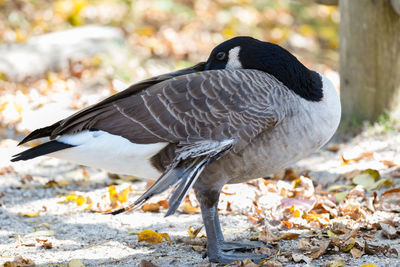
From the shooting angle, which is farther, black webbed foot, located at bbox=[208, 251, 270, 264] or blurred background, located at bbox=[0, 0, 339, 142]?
blurred background, located at bbox=[0, 0, 339, 142]

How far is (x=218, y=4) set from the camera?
13047 mm

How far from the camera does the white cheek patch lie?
3700 mm

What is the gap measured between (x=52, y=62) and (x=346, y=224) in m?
5.98

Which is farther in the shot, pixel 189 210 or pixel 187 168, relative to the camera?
pixel 189 210

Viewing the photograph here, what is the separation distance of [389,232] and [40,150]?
2254 mm

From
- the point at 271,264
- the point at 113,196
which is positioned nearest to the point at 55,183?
the point at 113,196

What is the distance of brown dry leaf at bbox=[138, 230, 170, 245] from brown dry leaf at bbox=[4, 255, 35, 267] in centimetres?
72

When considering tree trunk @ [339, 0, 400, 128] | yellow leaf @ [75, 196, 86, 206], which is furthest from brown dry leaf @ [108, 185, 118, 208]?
tree trunk @ [339, 0, 400, 128]

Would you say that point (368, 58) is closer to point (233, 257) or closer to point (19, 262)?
point (233, 257)

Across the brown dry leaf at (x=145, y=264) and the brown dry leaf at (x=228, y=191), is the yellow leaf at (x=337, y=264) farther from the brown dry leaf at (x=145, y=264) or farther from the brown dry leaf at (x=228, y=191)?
the brown dry leaf at (x=228, y=191)

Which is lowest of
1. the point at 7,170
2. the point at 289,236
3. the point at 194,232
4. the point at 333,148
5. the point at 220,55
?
the point at 289,236

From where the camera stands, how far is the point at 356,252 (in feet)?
10.8

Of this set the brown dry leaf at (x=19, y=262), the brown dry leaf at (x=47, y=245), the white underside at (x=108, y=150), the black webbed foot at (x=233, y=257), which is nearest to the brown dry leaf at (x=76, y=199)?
the brown dry leaf at (x=47, y=245)

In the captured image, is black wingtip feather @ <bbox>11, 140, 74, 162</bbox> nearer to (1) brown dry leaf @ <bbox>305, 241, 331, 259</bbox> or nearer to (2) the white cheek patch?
(2) the white cheek patch
